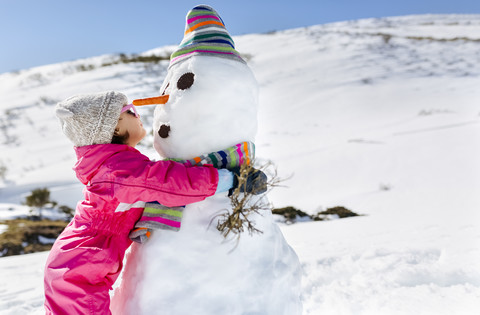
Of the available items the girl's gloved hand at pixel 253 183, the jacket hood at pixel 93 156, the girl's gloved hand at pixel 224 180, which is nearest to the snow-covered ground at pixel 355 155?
the girl's gloved hand at pixel 253 183

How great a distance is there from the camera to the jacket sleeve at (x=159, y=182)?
1542mm

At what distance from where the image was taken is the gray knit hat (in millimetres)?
1619

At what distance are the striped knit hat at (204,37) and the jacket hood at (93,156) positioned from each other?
1.89ft

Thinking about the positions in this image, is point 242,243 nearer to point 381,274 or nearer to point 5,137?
point 381,274

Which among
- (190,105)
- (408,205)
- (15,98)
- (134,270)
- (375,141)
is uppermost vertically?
(190,105)

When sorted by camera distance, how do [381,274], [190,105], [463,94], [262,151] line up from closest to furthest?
1. [190,105]
2. [381,274]
3. [262,151]
4. [463,94]

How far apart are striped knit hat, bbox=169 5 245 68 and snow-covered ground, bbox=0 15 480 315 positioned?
0.89 m

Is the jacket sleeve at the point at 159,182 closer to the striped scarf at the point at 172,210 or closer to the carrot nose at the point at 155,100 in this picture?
the striped scarf at the point at 172,210

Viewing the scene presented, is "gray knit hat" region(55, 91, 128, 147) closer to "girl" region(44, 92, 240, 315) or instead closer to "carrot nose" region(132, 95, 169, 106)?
"girl" region(44, 92, 240, 315)

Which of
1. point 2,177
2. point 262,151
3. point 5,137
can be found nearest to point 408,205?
point 262,151

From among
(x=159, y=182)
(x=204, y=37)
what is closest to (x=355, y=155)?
Result: (x=204, y=37)

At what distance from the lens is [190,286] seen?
1.66m

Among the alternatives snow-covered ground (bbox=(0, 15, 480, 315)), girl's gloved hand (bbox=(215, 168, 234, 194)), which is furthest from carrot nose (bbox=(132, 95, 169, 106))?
snow-covered ground (bbox=(0, 15, 480, 315))

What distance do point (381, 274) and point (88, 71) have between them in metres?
18.8
